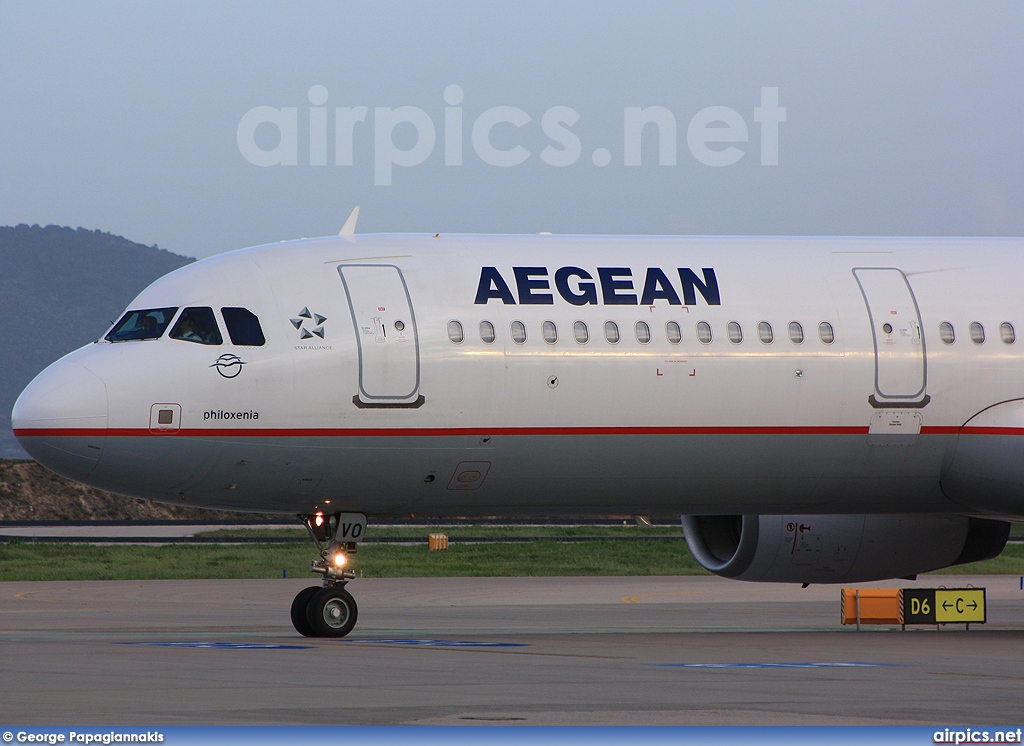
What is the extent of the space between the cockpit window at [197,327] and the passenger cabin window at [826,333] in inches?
326

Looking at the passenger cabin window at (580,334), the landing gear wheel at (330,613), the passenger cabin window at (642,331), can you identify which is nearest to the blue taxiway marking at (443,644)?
the landing gear wheel at (330,613)

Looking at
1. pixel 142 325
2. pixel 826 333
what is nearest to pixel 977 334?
pixel 826 333

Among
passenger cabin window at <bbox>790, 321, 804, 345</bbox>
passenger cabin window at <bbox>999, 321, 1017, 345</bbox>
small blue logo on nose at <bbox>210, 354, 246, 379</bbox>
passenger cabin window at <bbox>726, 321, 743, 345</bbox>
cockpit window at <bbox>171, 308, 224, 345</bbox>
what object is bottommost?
small blue logo on nose at <bbox>210, 354, 246, 379</bbox>

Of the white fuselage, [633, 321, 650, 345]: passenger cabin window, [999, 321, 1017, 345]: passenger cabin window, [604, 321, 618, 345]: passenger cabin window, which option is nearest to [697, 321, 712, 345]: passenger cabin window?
the white fuselage

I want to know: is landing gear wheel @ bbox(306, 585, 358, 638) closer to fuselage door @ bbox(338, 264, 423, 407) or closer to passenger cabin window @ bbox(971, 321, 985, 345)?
fuselage door @ bbox(338, 264, 423, 407)

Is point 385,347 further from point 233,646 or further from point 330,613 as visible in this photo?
point 233,646

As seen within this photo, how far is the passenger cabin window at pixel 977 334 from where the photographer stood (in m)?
22.5

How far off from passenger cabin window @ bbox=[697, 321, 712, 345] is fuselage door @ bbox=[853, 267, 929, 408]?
242 centimetres

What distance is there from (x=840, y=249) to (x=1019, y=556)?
35.5m

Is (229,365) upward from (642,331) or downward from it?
downward

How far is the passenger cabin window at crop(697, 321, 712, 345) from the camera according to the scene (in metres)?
21.6

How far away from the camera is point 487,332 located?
68.8ft

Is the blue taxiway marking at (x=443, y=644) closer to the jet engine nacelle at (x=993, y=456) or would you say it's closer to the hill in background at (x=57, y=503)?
the jet engine nacelle at (x=993, y=456)

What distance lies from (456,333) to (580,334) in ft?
5.59
